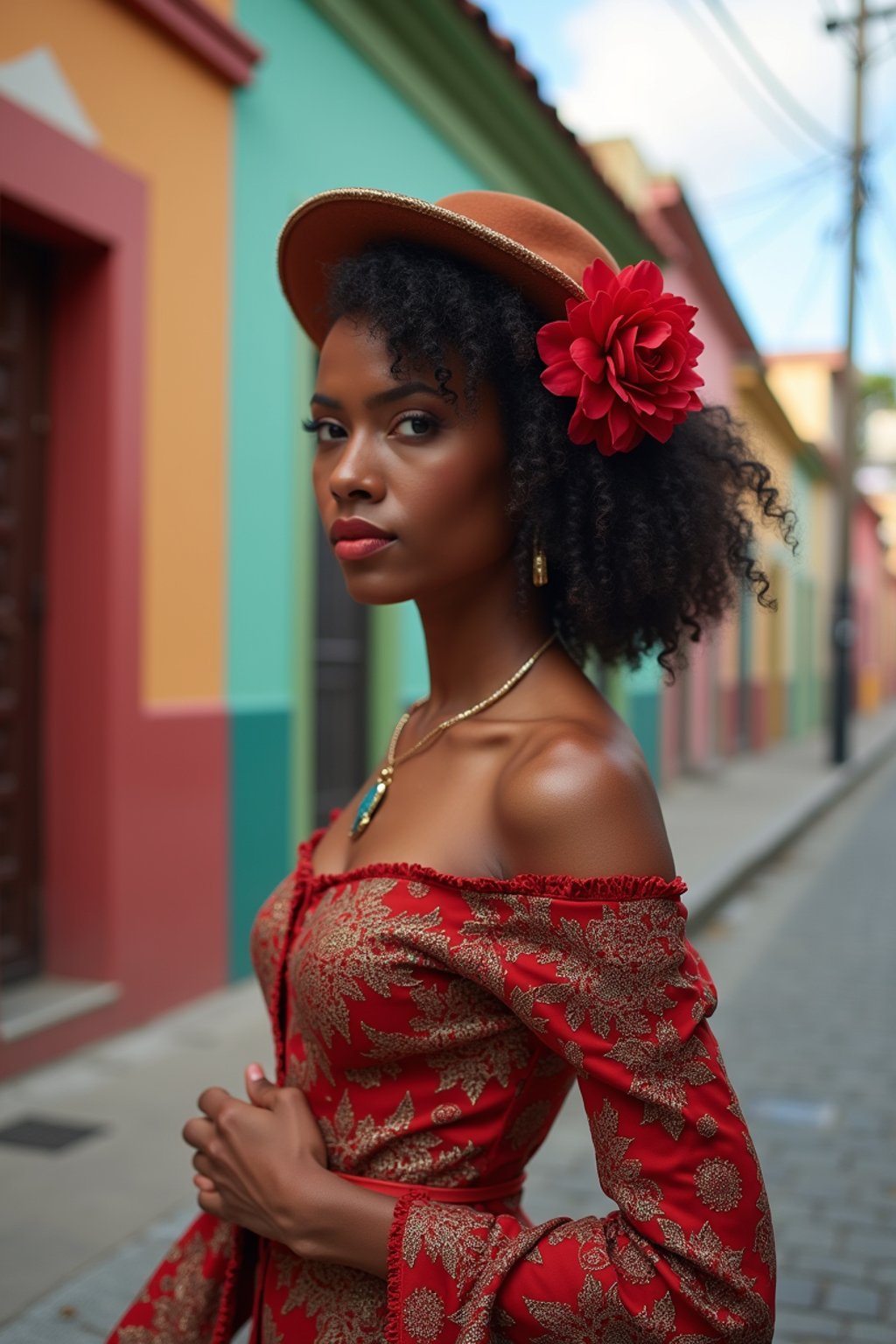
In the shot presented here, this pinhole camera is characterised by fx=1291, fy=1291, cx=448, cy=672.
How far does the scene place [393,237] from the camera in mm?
1379

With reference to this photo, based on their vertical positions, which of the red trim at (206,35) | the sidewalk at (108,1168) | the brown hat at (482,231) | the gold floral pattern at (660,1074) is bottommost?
the sidewalk at (108,1168)

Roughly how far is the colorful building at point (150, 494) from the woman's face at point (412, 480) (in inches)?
Answer: 124

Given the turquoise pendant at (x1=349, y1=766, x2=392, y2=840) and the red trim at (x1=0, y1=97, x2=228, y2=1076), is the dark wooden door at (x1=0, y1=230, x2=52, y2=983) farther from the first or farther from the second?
the turquoise pendant at (x1=349, y1=766, x2=392, y2=840)

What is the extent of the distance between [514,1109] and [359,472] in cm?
64

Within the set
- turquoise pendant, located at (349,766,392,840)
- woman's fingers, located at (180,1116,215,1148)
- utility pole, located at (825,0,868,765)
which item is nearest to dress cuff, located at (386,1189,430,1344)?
woman's fingers, located at (180,1116,215,1148)

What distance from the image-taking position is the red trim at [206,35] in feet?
15.1

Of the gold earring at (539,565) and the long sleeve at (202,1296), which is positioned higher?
→ the gold earring at (539,565)

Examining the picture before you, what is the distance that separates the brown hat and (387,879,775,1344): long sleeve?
61 centimetres

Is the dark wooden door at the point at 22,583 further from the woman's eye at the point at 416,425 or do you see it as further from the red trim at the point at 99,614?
the woman's eye at the point at 416,425

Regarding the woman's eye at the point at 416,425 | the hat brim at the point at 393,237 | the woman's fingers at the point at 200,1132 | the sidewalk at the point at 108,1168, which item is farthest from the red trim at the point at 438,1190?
the sidewalk at the point at 108,1168

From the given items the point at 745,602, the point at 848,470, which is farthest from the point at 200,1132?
the point at 848,470

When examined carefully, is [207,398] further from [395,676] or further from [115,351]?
[395,676]

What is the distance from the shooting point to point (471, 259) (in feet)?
4.34

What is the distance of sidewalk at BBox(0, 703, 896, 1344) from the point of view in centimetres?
281
